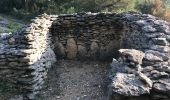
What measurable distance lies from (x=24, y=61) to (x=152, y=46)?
261cm

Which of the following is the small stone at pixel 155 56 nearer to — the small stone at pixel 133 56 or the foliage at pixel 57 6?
the small stone at pixel 133 56

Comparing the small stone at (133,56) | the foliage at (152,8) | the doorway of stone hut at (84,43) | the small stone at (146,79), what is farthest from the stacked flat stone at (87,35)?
the foliage at (152,8)

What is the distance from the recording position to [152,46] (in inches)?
232

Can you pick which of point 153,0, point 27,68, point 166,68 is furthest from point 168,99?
point 153,0

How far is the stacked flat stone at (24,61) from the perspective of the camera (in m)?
7.08

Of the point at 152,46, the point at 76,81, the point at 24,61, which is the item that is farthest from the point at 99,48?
the point at 152,46

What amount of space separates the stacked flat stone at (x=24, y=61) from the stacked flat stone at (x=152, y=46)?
6.03 feet

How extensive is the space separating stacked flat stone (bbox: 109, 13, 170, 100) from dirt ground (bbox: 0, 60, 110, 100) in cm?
96

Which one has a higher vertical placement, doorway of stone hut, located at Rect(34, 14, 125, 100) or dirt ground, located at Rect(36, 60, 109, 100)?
doorway of stone hut, located at Rect(34, 14, 125, 100)

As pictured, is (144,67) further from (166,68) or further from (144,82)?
(144,82)

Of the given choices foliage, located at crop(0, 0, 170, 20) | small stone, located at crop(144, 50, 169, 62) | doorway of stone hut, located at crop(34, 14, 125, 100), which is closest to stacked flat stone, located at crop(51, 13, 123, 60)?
doorway of stone hut, located at crop(34, 14, 125, 100)

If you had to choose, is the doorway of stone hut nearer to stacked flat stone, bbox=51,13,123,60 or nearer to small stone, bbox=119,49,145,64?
stacked flat stone, bbox=51,13,123,60

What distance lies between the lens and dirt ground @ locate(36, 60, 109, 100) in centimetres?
725

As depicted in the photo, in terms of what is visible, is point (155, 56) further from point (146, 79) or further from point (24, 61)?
point (24, 61)
